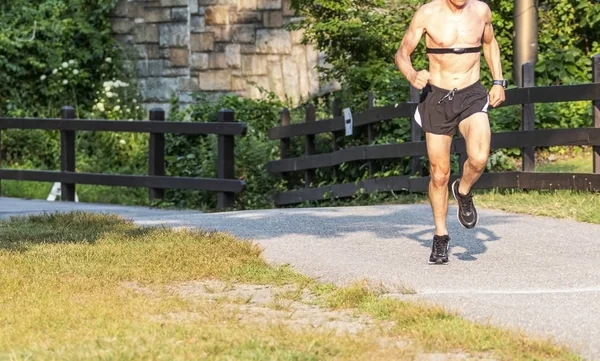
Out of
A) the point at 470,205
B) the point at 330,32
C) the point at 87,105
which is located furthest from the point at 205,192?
the point at 470,205

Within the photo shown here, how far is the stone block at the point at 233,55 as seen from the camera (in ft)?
67.8

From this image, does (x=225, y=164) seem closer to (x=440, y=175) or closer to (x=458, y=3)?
(x=440, y=175)

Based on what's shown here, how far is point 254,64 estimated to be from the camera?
20578 millimetres

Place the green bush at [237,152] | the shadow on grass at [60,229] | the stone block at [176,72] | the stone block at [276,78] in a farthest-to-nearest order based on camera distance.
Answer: the stone block at [176,72], the stone block at [276,78], the green bush at [237,152], the shadow on grass at [60,229]

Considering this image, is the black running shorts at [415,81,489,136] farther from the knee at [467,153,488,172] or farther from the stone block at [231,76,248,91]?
the stone block at [231,76,248,91]

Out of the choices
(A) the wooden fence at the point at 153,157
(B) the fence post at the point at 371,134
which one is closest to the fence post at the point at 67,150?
(A) the wooden fence at the point at 153,157

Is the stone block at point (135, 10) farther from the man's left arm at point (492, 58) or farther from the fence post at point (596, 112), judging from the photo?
the man's left arm at point (492, 58)

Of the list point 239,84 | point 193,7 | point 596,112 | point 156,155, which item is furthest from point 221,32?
point 596,112

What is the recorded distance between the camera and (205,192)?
17.8m

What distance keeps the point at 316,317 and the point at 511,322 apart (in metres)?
0.98

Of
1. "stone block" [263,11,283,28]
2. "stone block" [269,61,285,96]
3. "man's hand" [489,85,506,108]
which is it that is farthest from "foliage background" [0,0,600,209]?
"man's hand" [489,85,506,108]

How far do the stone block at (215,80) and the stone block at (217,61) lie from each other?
8cm

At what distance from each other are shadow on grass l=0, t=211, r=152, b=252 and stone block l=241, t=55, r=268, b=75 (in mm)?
8798

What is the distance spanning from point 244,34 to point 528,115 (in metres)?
7.80
